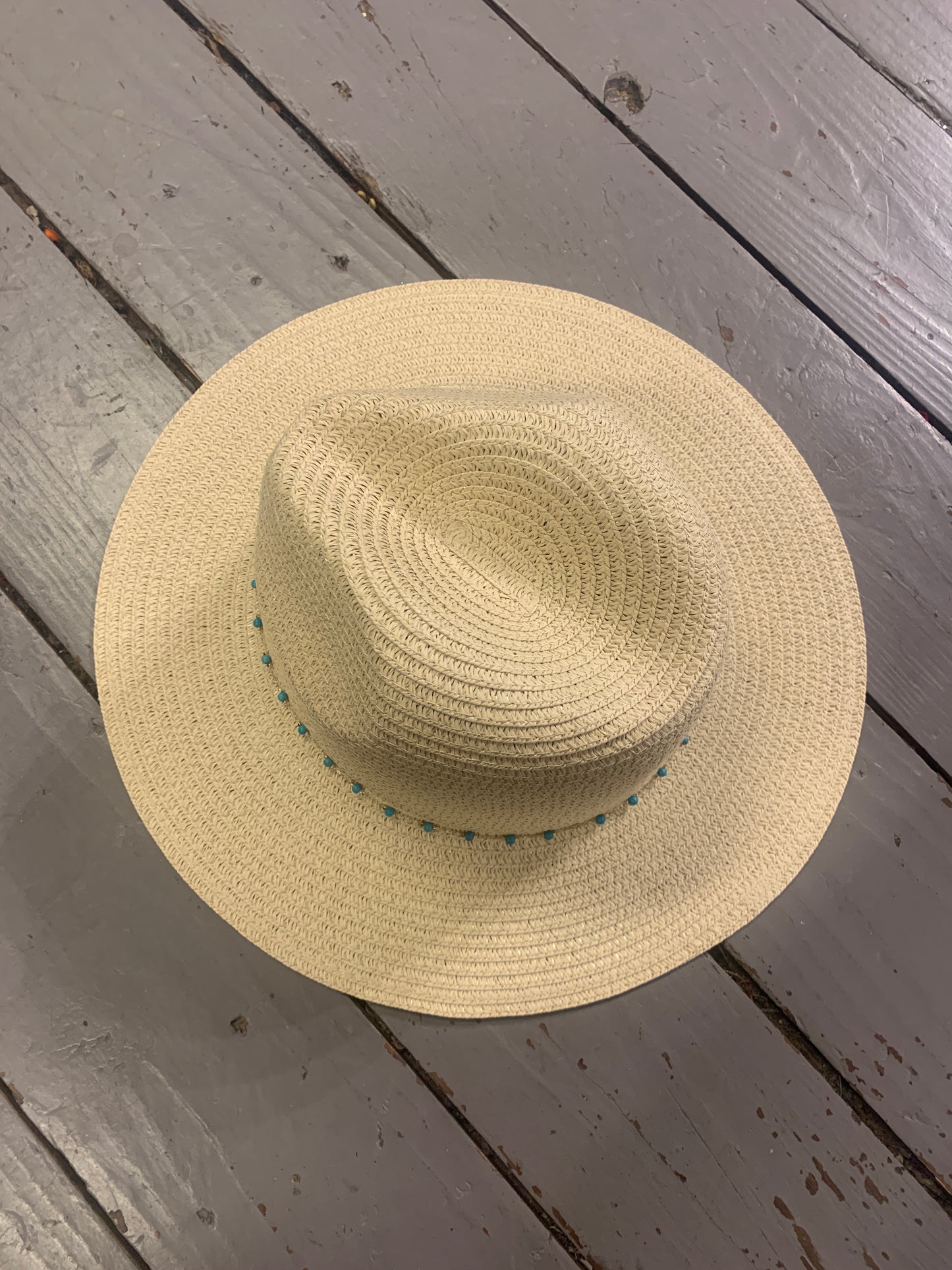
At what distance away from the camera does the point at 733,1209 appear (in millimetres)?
784

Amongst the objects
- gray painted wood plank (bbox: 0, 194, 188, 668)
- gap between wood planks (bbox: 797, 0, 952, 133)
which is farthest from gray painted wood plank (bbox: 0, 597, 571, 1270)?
gap between wood planks (bbox: 797, 0, 952, 133)

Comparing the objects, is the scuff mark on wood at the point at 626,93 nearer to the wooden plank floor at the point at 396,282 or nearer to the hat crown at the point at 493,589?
the wooden plank floor at the point at 396,282

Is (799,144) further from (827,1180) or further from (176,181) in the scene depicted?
(827,1180)

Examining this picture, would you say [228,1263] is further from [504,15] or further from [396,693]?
[504,15]

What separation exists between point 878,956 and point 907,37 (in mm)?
1076

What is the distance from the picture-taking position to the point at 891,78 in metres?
0.95

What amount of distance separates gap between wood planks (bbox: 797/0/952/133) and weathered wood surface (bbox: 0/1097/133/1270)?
4.91ft

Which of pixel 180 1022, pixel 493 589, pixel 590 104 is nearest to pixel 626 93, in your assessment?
pixel 590 104

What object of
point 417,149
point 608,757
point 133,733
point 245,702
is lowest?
point 133,733

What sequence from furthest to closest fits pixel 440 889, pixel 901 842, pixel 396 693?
pixel 901 842 < pixel 440 889 < pixel 396 693

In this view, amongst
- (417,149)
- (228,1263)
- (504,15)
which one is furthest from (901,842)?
(504,15)

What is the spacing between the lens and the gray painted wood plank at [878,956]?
31.9 inches

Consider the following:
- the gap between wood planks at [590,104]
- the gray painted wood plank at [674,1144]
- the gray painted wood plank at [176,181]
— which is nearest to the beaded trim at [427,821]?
the gray painted wood plank at [674,1144]

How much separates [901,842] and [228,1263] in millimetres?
799
